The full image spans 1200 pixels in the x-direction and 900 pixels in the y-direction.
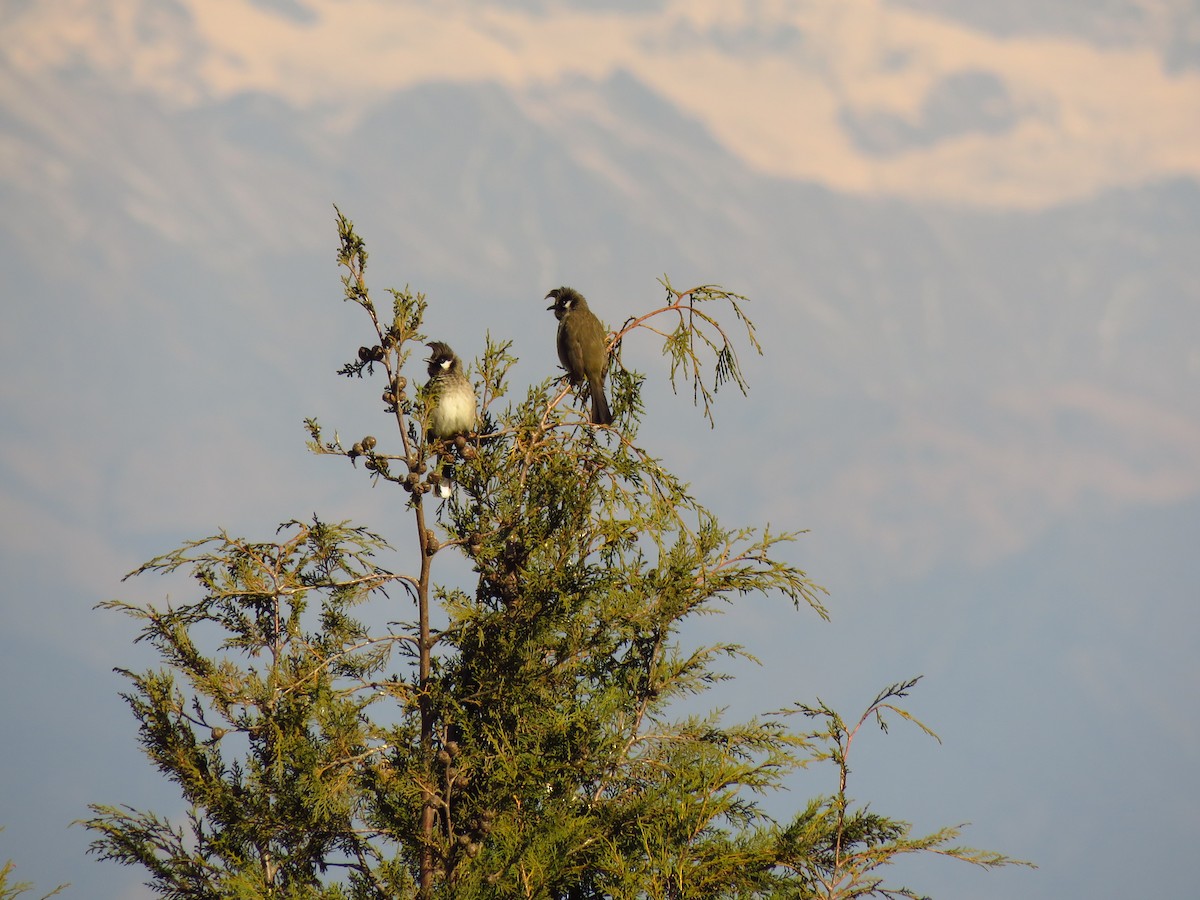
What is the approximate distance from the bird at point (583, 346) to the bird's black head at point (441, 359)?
1047 mm

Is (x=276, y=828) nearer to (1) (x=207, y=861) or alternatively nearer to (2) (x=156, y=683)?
(1) (x=207, y=861)

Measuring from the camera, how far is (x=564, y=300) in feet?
39.3

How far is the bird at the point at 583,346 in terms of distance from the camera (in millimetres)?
10273

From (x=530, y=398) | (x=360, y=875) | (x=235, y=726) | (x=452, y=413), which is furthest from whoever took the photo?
(x=452, y=413)

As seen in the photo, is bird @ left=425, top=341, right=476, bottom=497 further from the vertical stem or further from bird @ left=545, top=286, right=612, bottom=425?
the vertical stem

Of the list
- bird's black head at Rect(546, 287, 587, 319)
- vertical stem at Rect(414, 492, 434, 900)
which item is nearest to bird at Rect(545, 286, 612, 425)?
bird's black head at Rect(546, 287, 587, 319)

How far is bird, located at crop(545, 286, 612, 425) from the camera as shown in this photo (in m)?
10.3

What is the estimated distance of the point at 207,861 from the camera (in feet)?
25.2

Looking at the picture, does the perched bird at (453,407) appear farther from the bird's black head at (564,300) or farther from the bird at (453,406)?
the bird's black head at (564,300)

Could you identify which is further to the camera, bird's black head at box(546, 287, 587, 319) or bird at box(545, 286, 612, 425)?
bird's black head at box(546, 287, 587, 319)

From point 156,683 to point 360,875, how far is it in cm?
182

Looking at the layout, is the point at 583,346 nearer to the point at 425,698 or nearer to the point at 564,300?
the point at 564,300

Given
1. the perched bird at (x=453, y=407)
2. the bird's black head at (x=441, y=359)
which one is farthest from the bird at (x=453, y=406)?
the bird's black head at (x=441, y=359)

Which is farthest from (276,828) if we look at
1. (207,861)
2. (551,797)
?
(551,797)
